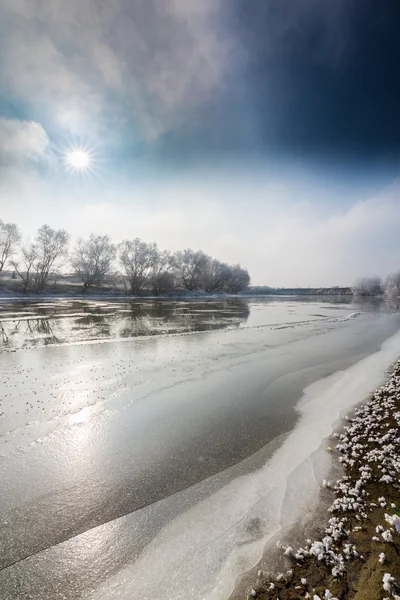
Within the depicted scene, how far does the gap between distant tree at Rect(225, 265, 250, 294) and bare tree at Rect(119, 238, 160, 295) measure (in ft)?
124

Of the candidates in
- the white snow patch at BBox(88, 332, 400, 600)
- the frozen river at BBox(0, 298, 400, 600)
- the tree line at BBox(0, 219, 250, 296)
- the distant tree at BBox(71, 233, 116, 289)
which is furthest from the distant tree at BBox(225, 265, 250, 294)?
the white snow patch at BBox(88, 332, 400, 600)

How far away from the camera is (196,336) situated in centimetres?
1922

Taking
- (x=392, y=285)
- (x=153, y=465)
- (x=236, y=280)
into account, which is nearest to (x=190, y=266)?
(x=236, y=280)

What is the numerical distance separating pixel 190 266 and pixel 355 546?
9709cm

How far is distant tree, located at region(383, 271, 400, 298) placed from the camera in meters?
108

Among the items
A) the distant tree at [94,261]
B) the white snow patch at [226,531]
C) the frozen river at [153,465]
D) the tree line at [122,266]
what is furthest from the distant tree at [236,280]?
the white snow patch at [226,531]

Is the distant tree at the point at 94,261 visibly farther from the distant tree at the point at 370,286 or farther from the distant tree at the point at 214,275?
the distant tree at the point at 370,286

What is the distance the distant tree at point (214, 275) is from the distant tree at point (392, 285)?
220ft

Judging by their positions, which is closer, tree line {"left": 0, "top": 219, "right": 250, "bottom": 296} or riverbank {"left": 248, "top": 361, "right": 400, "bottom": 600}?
riverbank {"left": 248, "top": 361, "right": 400, "bottom": 600}

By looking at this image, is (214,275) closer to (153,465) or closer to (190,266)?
(190,266)

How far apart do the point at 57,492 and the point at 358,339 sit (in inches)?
802

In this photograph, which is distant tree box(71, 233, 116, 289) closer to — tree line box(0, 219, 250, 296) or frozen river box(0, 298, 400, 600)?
tree line box(0, 219, 250, 296)

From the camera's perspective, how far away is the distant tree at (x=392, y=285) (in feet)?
356

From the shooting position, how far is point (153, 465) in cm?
566
